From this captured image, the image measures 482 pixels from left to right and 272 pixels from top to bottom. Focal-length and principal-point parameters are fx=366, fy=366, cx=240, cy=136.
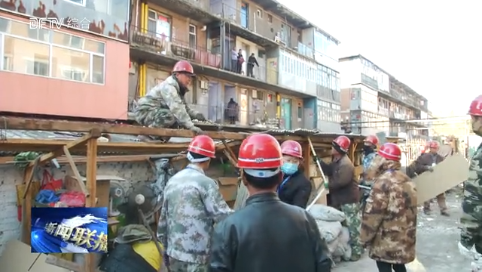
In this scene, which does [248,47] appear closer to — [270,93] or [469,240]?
[270,93]

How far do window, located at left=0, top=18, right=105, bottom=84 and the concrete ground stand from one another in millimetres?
11368

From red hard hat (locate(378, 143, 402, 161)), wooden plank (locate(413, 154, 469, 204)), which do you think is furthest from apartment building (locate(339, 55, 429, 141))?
red hard hat (locate(378, 143, 402, 161))

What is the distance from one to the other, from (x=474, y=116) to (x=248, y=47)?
839 inches

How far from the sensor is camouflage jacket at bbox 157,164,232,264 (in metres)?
3.01

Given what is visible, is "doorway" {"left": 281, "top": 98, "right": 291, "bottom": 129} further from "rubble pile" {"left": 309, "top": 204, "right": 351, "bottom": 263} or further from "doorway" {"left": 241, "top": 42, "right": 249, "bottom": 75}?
"rubble pile" {"left": 309, "top": 204, "right": 351, "bottom": 263}

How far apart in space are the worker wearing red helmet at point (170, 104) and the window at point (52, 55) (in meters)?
8.66

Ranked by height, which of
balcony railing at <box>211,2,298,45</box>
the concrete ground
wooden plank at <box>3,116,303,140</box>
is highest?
balcony railing at <box>211,2,298,45</box>

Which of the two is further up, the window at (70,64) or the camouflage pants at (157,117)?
the window at (70,64)

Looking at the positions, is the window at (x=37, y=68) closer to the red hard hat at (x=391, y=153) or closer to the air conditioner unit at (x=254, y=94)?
the red hard hat at (x=391, y=153)

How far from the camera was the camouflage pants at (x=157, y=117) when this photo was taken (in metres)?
5.12

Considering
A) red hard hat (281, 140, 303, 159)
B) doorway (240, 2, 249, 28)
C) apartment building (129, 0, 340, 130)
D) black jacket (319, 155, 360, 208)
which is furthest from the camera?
doorway (240, 2, 249, 28)

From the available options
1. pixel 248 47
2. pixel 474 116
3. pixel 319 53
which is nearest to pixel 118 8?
pixel 248 47

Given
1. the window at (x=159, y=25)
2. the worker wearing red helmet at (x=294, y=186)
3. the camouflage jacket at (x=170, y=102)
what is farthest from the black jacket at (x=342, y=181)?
the window at (x=159, y=25)

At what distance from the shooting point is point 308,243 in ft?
5.73
